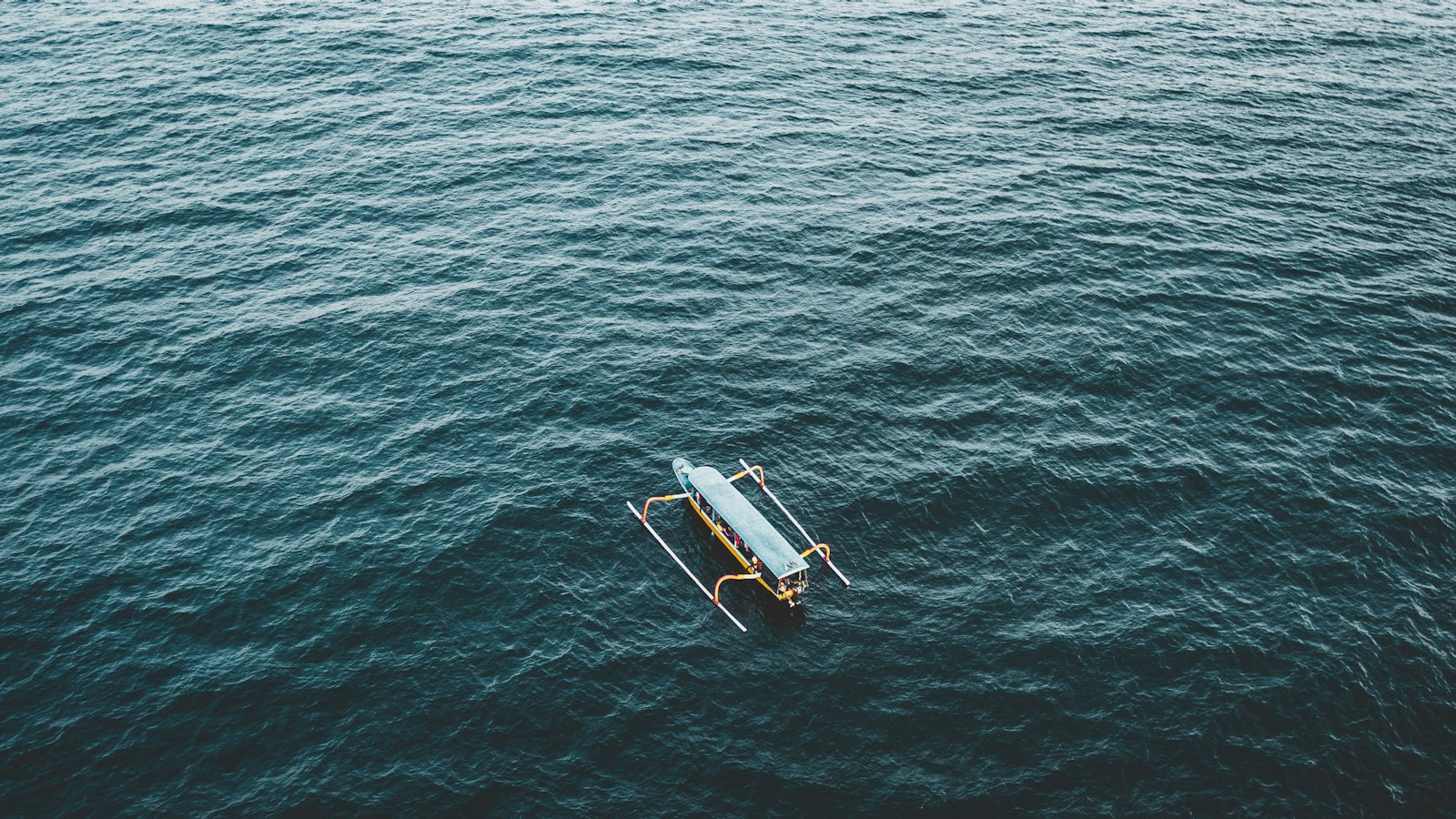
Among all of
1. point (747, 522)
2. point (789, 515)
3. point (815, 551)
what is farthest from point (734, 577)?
point (789, 515)

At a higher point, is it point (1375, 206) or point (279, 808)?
point (1375, 206)

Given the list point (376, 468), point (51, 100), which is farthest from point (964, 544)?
point (51, 100)

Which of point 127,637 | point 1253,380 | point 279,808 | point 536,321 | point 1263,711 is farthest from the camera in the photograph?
point 536,321

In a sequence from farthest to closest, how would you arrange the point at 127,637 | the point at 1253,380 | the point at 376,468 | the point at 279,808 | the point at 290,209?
the point at 290,209 → the point at 1253,380 → the point at 376,468 → the point at 127,637 → the point at 279,808

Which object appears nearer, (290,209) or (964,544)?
(964,544)

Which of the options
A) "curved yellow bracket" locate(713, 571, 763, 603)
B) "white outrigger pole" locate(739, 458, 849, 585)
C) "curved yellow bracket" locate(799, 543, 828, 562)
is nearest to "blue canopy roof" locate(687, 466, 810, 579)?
"curved yellow bracket" locate(713, 571, 763, 603)

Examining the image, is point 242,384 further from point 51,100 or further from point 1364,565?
point 1364,565
